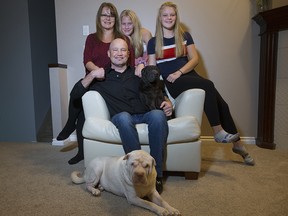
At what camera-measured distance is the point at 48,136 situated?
10.9ft

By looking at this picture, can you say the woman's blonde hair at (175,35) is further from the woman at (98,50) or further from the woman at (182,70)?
the woman at (98,50)

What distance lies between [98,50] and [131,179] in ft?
4.39

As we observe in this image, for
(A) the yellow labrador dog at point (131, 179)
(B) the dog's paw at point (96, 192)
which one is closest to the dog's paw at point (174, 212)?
(A) the yellow labrador dog at point (131, 179)

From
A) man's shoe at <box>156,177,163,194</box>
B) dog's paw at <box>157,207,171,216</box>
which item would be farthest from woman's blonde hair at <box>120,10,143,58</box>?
dog's paw at <box>157,207,171,216</box>

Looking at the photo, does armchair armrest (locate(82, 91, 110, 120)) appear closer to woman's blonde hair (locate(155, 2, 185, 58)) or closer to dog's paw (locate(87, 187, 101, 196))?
dog's paw (locate(87, 187, 101, 196))

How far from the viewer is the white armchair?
1785mm

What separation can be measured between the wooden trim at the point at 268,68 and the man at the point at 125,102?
1354 millimetres

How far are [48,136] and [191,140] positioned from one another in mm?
2134

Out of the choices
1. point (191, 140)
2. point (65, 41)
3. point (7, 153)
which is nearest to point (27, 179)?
point (7, 153)

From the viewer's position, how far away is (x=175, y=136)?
1.79m

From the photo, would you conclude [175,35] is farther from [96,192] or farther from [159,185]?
[96,192]

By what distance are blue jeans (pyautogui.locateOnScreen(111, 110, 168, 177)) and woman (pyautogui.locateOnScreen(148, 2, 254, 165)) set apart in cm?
49

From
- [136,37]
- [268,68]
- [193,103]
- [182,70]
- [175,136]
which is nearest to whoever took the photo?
[175,136]

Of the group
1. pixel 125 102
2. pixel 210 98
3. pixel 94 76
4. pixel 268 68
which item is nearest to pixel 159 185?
pixel 125 102
